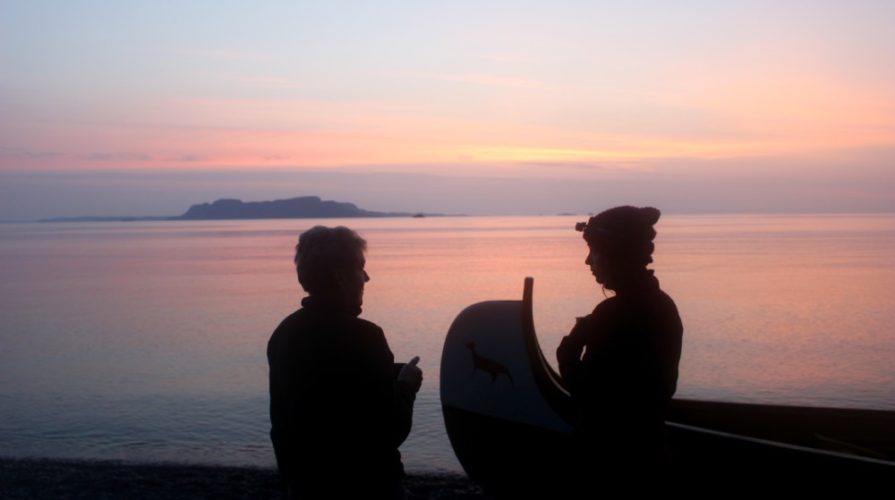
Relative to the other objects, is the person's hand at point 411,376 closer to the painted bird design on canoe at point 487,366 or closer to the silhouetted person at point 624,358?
the silhouetted person at point 624,358

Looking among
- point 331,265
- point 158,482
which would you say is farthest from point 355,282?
point 158,482

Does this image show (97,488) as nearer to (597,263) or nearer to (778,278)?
(597,263)

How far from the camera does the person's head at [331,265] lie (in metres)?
3.06

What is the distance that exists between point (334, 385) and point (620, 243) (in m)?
1.30

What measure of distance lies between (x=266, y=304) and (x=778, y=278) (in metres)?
19.0

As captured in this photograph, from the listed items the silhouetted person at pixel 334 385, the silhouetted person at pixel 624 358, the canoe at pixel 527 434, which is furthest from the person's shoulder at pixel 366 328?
the canoe at pixel 527 434

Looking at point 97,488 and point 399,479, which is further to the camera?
point 97,488

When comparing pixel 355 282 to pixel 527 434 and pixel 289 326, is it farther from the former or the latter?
pixel 527 434

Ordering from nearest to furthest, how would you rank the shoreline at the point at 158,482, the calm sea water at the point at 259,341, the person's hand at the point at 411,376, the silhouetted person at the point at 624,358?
the person's hand at the point at 411,376 → the silhouetted person at the point at 624,358 → the shoreline at the point at 158,482 → the calm sea water at the point at 259,341

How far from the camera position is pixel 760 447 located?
484 centimetres

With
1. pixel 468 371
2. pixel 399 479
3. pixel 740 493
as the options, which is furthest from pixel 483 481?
Result: pixel 399 479

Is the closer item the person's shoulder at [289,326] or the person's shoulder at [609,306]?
the person's shoulder at [289,326]

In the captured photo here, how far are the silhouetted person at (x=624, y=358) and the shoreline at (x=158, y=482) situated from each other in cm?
419

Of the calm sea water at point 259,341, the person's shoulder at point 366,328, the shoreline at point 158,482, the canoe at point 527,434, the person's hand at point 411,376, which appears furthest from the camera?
the calm sea water at point 259,341
